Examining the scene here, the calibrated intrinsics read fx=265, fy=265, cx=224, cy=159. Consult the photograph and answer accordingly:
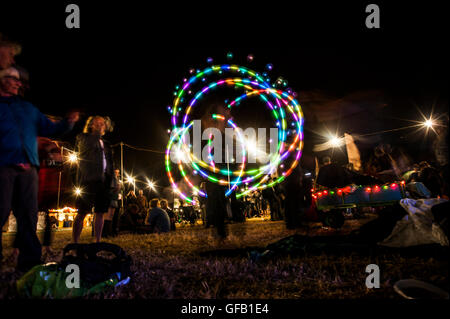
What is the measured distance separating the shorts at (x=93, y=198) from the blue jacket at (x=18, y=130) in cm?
137

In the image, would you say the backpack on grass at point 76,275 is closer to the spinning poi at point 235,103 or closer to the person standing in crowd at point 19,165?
the person standing in crowd at point 19,165

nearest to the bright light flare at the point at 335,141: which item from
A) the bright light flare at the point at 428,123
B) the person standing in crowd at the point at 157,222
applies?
the bright light flare at the point at 428,123

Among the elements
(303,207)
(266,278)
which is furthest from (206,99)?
A: (266,278)

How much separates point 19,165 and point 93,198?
1.63 meters

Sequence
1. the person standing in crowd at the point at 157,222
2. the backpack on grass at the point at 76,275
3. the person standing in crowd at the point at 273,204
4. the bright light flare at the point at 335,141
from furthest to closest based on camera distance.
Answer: the bright light flare at the point at 335,141
the person standing in crowd at the point at 273,204
the person standing in crowd at the point at 157,222
the backpack on grass at the point at 76,275

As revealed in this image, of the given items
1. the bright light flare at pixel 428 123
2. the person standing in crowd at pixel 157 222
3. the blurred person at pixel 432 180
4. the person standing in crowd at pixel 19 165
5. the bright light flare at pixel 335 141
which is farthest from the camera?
the bright light flare at pixel 335 141

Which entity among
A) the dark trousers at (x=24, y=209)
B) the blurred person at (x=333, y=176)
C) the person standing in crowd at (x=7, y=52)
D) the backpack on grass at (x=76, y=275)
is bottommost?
the backpack on grass at (x=76, y=275)

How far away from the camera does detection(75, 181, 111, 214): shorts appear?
4094 mm

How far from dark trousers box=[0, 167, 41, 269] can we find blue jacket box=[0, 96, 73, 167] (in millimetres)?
125

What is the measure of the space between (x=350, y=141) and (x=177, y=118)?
1027 cm

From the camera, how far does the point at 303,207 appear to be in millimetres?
9195

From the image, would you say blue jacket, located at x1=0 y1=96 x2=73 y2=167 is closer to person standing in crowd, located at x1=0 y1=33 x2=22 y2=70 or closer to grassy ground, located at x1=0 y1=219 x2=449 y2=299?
person standing in crowd, located at x1=0 y1=33 x2=22 y2=70

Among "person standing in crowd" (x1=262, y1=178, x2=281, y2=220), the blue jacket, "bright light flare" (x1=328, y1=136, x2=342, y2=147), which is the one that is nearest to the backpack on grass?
the blue jacket

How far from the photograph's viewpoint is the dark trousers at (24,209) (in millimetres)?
2678
